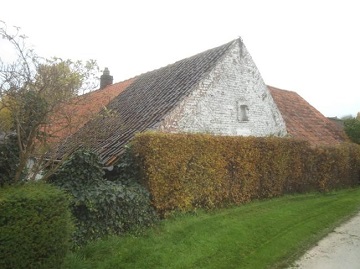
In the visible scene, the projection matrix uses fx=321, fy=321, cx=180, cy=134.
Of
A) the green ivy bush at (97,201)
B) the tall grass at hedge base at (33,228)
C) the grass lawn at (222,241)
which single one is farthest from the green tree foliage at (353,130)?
the tall grass at hedge base at (33,228)

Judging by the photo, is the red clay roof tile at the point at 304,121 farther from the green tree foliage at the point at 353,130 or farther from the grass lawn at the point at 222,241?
the grass lawn at the point at 222,241

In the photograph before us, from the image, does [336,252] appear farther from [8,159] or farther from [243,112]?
→ [243,112]

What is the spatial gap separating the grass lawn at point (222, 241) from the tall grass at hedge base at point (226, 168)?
580 mm

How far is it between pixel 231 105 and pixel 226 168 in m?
3.75

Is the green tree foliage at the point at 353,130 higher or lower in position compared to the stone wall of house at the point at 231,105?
lower

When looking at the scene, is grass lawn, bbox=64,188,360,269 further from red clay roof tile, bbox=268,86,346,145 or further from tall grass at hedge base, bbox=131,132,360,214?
red clay roof tile, bbox=268,86,346,145

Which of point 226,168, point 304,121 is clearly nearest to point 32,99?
point 226,168

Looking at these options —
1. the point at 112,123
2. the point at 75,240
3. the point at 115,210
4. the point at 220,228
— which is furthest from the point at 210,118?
the point at 75,240

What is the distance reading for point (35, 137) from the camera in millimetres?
7562

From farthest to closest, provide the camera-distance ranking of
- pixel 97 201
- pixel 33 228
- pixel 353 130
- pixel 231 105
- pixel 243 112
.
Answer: pixel 353 130, pixel 243 112, pixel 231 105, pixel 97 201, pixel 33 228

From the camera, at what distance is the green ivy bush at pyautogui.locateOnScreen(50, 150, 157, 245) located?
718 cm

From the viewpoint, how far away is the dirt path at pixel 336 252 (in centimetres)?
646

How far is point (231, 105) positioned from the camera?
44.7 ft

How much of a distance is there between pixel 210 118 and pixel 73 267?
8.06 metres
